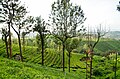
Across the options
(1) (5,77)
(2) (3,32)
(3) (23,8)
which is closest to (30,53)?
(2) (3,32)

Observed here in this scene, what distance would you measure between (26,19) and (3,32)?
10195 mm

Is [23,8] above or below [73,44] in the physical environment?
above

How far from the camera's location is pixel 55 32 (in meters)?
50.7

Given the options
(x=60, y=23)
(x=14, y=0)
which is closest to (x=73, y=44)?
(x=60, y=23)

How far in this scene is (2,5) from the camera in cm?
5347

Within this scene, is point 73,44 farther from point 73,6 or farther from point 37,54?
point 37,54

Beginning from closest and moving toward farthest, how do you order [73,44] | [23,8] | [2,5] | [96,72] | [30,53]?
[2,5]
[23,8]
[73,44]
[96,72]
[30,53]

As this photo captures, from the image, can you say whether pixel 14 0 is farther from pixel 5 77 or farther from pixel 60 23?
pixel 5 77

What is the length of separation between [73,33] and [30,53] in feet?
257

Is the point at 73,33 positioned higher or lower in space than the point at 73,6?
lower

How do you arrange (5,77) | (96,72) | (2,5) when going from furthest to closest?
(96,72)
(2,5)
(5,77)

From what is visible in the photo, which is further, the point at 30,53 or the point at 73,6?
the point at 30,53

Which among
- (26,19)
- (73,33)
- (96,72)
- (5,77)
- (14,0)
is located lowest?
(96,72)

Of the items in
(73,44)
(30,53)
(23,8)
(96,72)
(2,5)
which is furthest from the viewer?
(30,53)
